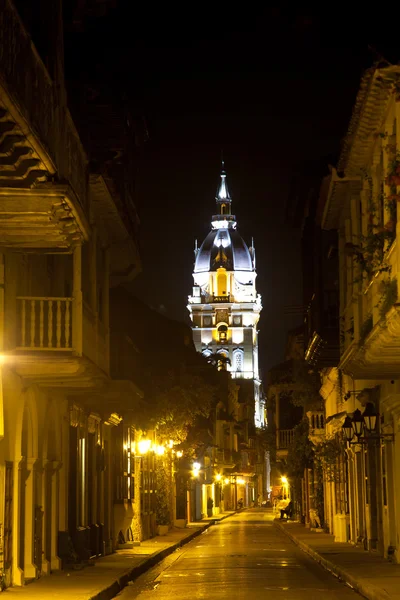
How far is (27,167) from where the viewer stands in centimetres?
1271

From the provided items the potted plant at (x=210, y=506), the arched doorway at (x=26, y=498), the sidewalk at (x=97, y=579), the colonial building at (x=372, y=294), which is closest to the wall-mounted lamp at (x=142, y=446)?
the sidewalk at (x=97, y=579)

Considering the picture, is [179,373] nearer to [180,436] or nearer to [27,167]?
[180,436]

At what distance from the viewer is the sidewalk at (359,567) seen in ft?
60.5

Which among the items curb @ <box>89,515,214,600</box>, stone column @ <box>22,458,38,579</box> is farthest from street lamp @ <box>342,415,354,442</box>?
stone column @ <box>22,458,38,579</box>

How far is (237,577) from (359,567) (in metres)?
2.53

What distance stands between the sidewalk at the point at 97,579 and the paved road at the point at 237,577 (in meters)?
0.26

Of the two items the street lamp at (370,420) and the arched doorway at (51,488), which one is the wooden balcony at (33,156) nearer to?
the arched doorway at (51,488)

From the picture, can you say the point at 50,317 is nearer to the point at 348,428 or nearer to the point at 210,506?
the point at 348,428

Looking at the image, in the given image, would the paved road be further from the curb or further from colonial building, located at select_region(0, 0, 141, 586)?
colonial building, located at select_region(0, 0, 141, 586)

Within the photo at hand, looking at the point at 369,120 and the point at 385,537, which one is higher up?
the point at 369,120

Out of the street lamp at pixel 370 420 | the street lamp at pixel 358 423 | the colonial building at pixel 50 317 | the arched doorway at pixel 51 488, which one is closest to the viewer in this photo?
the colonial building at pixel 50 317

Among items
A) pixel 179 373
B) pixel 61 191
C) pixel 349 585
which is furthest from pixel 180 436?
pixel 61 191

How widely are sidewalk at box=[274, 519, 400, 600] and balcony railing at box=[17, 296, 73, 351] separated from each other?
6.26 m

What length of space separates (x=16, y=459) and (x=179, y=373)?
73.1ft
